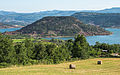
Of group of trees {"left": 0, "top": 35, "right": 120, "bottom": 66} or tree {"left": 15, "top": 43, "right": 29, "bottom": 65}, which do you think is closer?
group of trees {"left": 0, "top": 35, "right": 120, "bottom": 66}

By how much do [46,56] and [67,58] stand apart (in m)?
6.34

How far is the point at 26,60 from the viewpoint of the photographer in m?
48.7

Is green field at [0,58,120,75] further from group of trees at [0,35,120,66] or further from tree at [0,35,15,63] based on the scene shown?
group of trees at [0,35,120,66]

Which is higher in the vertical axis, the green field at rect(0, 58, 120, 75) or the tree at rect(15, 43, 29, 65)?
the green field at rect(0, 58, 120, 75)

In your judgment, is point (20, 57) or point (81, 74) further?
point (20, 57)

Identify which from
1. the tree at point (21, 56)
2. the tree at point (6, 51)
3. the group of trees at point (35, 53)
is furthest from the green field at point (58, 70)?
the tree at point (21, 56)

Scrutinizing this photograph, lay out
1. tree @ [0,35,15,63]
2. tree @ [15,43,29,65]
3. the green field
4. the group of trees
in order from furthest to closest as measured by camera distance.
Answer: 1. tree @ [15,43,29,65]
2. the group of trees
3. tree @ [0,35,15,63]
4. the green field

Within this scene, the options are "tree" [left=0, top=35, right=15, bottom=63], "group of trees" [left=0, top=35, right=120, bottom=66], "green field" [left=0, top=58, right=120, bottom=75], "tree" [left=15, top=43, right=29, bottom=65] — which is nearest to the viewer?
"green field" [left=0, top=58, right=120, bottom=75]

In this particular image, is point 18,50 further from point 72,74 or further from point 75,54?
point 72,74

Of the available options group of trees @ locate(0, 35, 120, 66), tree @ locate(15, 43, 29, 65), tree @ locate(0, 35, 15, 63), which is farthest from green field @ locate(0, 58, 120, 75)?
tree @ locate(15, 43, 29, 65)

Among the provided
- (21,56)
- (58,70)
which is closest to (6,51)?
(21,56)

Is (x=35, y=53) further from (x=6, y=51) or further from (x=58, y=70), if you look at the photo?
(x=58, y=70)

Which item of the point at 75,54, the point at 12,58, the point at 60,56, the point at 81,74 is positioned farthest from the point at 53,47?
the point at 81,74

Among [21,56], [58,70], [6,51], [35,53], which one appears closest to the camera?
[58,70]
